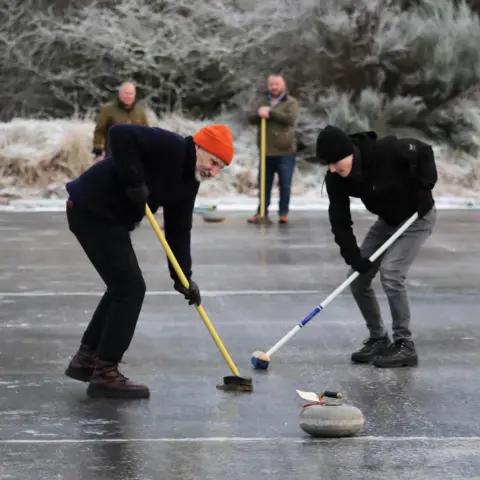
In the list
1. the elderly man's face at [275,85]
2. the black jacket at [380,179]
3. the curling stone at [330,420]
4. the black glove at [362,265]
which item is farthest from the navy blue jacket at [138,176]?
the elderly man's face at [275,85]

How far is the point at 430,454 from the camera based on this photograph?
19.8 feet

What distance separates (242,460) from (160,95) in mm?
20090

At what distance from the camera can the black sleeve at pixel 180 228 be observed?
7152mm

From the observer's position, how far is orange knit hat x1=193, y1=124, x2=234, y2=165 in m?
6.85

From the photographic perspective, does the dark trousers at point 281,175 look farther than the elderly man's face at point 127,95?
Yes

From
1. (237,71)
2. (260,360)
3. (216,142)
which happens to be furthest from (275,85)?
(216,142)

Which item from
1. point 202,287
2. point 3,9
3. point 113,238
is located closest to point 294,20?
point 3,9

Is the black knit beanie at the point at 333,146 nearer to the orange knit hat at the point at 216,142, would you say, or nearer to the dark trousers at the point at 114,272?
the orange knit hat at the point at 216,142

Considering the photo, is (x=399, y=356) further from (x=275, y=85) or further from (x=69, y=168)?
(x=69, y=168)

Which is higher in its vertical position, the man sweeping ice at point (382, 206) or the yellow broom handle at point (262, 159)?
the man sweeping ice at point (382, 206)

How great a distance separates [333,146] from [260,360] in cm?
138

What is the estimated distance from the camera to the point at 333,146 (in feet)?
24.8

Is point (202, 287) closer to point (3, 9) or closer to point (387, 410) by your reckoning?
point (387, 410)

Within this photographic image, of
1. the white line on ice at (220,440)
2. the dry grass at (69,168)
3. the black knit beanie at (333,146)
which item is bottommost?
the dry grass at (69,168)
